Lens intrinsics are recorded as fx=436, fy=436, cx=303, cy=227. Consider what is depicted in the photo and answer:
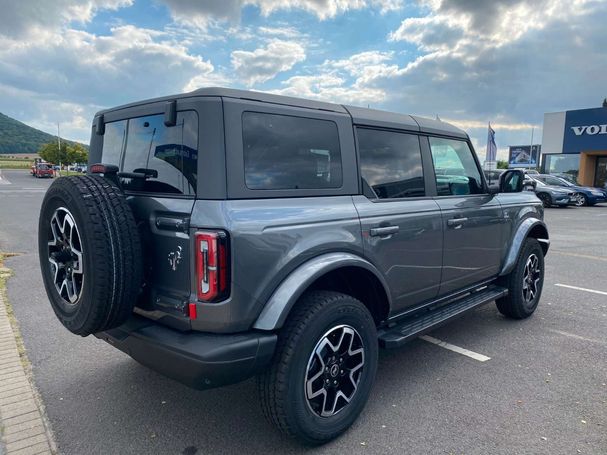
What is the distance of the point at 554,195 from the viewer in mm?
19766

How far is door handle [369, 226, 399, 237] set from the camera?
9.53 ft

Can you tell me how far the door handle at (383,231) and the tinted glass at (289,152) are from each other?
386 millimetres

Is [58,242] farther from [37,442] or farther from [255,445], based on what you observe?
[255,445]

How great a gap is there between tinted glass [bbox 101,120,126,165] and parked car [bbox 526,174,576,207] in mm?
20805

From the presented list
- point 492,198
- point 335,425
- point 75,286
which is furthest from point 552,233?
point 75,286

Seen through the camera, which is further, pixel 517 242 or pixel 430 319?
pixel 517 242

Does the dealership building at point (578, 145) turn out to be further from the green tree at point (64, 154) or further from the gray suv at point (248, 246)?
the green tree at point (64, 154)

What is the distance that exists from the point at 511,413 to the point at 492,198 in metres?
2.07

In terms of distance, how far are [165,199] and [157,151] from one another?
36cm

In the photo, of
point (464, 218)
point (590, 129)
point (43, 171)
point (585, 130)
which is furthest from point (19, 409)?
point (43, 171)

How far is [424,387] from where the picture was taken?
130 inches

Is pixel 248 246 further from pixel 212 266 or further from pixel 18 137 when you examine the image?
pixel 18 137

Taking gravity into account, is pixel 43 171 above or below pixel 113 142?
below

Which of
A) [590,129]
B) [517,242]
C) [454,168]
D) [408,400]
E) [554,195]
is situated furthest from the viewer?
[590,129]
